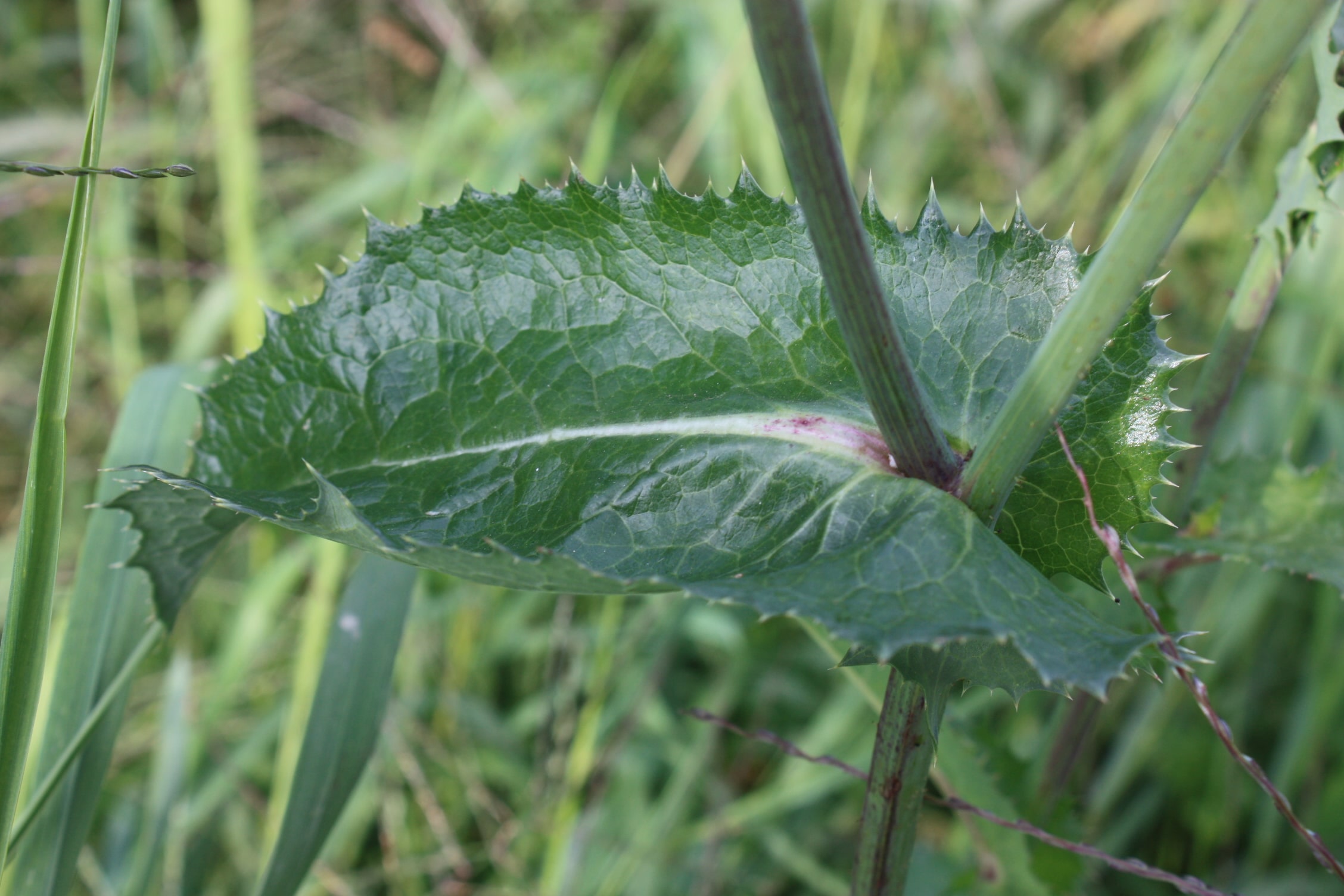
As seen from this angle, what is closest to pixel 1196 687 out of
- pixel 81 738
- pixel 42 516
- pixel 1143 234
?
pixel 1143 234

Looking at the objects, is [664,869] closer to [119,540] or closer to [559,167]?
[119,540]

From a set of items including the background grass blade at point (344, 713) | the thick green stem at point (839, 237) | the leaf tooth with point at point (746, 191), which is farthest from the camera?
the background grass blade at point (344, 713)

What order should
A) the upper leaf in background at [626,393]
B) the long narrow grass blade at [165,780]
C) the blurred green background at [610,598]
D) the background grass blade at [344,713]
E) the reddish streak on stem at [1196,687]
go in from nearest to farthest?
the reddish streak on stem at [1196,687]
the upper leaf in background at [626,393]
the background grass blade at [344,713]
the long narrow grass blade at [165,780]
the blurred green background at [610,598]

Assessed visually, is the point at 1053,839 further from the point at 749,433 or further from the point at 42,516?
the point at 42,516

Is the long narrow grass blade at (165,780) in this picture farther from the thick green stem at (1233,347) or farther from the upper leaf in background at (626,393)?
the thick green stem at (1233,347)

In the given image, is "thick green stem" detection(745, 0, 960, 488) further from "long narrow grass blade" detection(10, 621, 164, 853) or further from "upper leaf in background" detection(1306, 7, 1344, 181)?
"long narrow grass blade" detection(10, 621, 164, 853)

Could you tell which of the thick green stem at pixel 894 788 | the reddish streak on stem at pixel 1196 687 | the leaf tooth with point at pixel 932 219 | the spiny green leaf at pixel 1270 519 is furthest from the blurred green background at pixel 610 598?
the leaf tooth with point at pixel 932 219

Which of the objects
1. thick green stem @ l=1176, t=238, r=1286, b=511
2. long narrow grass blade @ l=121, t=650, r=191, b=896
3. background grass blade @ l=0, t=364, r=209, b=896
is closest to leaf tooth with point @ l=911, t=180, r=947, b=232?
thick green stem @ l=1176, t=238, r=1286, b=511

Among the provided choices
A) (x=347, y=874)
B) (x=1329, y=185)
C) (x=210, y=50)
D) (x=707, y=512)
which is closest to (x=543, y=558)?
(x=707, y=512)
